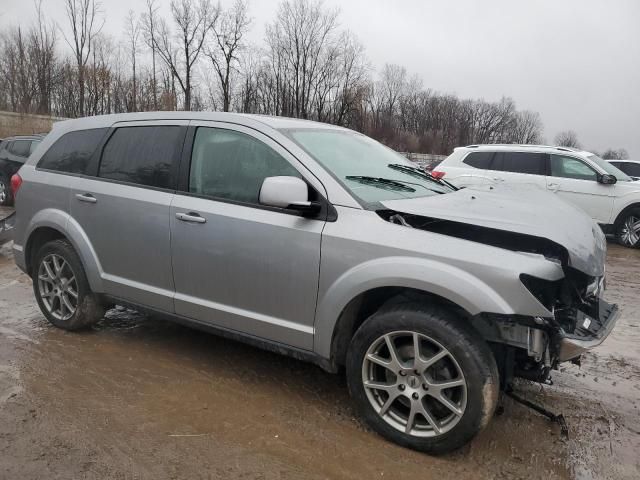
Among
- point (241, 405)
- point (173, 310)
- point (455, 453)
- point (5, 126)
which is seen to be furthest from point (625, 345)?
point (5, 126)

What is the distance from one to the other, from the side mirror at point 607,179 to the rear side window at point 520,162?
3.29 feet

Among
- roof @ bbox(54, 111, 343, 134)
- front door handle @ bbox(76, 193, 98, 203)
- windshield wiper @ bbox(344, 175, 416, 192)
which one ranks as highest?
roof @ bbox(54, 111, 343, 134)

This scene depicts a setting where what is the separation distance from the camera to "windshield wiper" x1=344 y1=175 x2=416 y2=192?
3.32 m

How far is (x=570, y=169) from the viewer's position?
9883 millimetres

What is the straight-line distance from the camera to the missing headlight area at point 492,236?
107 inches

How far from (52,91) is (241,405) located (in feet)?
144

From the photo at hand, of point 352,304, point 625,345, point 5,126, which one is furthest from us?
point 5,126

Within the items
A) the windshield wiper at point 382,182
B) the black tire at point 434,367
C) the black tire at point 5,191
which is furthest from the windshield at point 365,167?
the black tire at point 5,191

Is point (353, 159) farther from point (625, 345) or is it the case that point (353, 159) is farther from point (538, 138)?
point (538, 138)

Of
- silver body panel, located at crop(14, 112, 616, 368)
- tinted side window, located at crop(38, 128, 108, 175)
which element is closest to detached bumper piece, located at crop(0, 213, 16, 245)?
tinted side window, located at crop(38, 128, 108, 175)

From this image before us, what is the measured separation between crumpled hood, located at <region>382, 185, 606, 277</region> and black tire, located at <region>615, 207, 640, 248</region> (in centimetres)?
731

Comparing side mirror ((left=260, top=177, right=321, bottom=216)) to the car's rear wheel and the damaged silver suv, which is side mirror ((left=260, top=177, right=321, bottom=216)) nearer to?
the damaged silver suv

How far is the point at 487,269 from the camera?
8.41 feet

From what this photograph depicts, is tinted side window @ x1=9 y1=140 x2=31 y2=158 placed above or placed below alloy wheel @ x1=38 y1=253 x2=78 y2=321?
above
